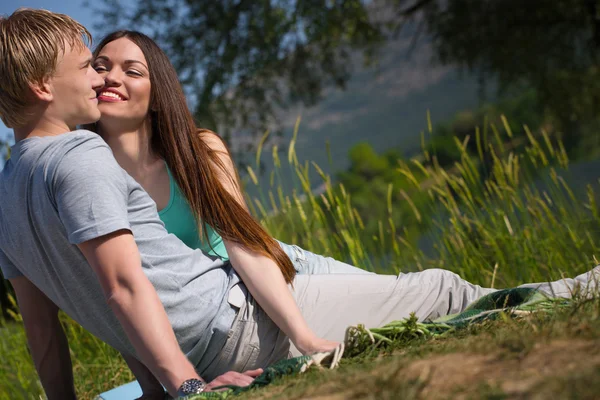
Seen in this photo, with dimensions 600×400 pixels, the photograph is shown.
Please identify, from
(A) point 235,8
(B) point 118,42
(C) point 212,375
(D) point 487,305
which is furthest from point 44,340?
(A) point 235,8

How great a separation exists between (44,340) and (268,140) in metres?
6.45

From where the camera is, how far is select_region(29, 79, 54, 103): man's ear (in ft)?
4.93

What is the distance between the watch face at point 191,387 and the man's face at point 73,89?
2.22 ft

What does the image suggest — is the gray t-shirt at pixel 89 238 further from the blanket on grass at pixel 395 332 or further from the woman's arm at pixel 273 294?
the blanket on grass at pixel 395 332

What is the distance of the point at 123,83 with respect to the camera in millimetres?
1911

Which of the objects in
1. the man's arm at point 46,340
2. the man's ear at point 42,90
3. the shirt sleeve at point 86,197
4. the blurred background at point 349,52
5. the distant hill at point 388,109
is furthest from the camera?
the distant hill at point 388,109

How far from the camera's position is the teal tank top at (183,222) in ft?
6.14

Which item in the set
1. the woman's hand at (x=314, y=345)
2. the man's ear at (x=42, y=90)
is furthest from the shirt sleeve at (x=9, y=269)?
the woman's hand at (x=314, y=345)

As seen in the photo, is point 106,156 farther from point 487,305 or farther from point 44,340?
point 487,305

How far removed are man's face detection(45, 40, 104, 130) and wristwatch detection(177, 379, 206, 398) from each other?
68 cm

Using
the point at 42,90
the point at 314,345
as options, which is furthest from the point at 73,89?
the point at 314,345

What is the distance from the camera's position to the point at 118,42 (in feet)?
6.60

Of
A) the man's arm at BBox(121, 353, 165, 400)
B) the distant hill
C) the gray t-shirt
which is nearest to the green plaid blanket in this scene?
the gray t-shirt

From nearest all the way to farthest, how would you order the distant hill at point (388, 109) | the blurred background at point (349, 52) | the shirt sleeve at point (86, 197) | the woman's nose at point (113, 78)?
the shirt sleeve at point (86, 197), the woman's nose at point (113, 78), the blurred background at point (349, 52), the distant hill at point (388, 109)
